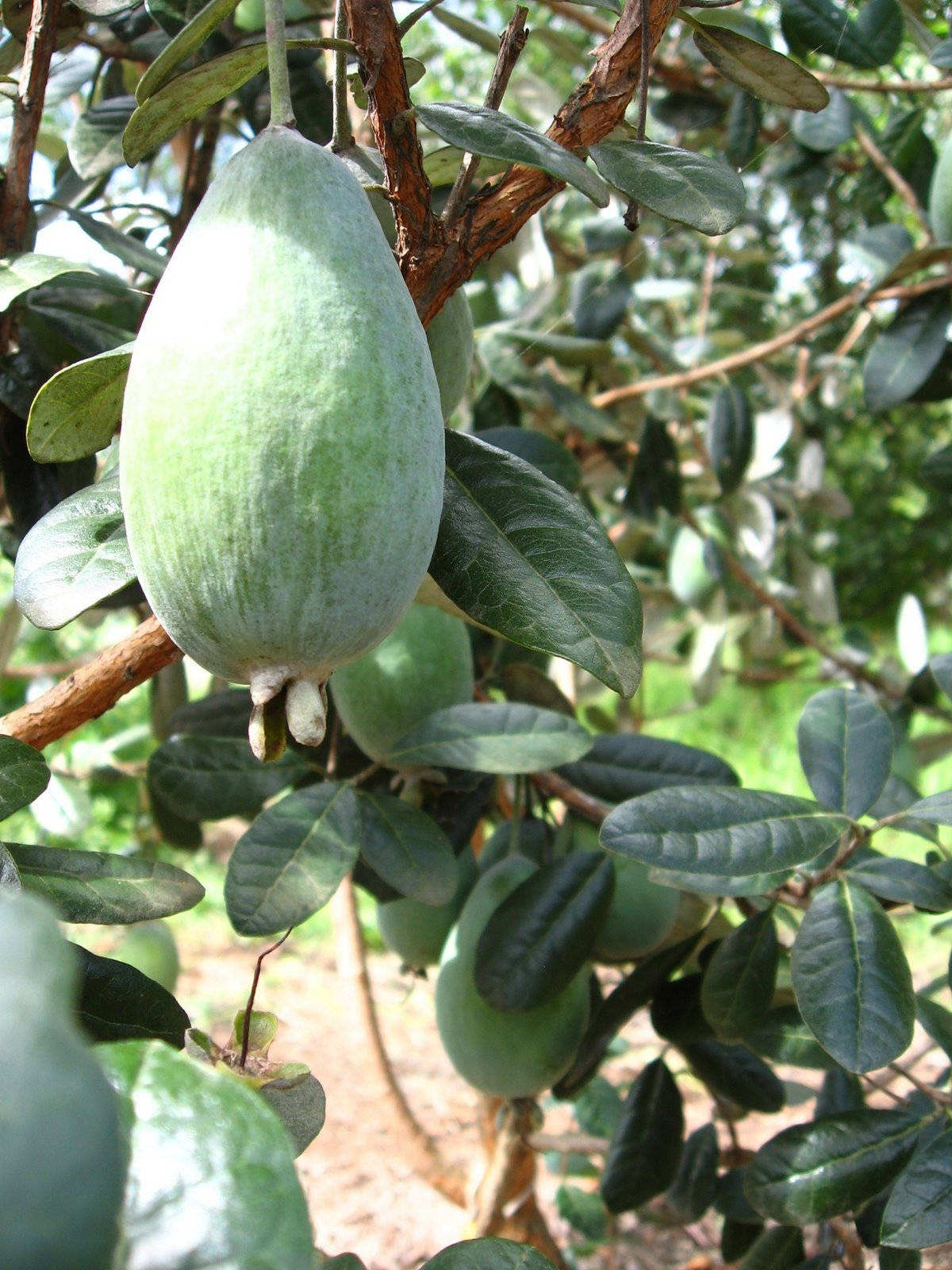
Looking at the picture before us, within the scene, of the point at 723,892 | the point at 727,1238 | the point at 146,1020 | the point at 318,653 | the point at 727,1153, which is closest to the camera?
the point at 318,653

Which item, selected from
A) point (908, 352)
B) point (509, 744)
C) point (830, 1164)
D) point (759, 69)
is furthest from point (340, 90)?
point (908, 352)

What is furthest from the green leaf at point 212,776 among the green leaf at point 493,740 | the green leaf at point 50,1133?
the green leaf at point 50,1133

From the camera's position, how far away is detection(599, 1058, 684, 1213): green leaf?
1020 mm

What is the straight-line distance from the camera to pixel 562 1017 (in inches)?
38.2

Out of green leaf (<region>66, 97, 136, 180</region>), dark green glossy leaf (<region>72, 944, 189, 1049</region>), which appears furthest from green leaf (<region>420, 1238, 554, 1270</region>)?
green leaf (<region>66, 97, 136, 180</region>)

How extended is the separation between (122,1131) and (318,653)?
182mm

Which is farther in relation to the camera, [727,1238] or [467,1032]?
[727,1238]

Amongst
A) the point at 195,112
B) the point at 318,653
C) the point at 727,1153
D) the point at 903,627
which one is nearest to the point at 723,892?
the point at 318,653

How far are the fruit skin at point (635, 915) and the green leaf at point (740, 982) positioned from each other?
0.57 feet

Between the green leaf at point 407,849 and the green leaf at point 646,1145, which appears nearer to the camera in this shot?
the green leaf at point 407,849

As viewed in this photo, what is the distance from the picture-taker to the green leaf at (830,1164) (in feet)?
2.49

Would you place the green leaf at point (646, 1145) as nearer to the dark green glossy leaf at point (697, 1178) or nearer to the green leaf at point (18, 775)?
the dark green glossy leaf at point (697, 1178)

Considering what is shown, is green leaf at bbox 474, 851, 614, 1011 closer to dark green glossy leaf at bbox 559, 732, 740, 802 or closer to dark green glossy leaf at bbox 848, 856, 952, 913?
dark green glossy leaf at bbox 559, 732, 740, 802

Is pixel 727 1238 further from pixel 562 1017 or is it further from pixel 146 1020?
pixel 146 1020
